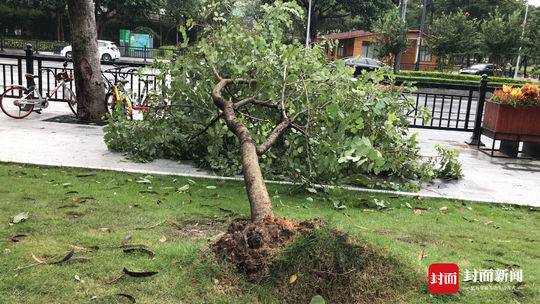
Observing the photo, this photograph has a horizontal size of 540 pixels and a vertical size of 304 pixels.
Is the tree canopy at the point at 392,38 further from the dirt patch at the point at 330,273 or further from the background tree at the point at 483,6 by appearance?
the dirt patch at the point at 330,273

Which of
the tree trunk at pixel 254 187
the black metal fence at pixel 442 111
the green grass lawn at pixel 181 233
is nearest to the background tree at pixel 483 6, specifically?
the black metal fence at pixel 442 111

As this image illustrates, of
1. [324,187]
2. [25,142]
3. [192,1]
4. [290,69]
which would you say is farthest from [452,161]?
[192,1]

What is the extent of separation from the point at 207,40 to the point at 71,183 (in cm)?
279

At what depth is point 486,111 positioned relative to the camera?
938cm

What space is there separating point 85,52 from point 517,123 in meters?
7.42

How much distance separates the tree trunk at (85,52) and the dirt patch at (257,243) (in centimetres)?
661

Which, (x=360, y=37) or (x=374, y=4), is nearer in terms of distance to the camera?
(x=374, y=4)

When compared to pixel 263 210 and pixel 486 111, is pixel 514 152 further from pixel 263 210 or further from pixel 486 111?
pixel 263 210

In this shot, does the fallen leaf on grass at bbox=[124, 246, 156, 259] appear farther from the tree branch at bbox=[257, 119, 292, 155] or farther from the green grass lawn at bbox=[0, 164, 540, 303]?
the tree branch at bbox=[257, 119, 292, 155]

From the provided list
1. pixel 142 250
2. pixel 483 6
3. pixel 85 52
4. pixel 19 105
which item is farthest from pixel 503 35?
pixel 142 250

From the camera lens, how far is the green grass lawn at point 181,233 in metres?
3.28

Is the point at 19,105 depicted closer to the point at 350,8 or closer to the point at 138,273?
the point at 138,273

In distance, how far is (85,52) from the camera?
357 inches

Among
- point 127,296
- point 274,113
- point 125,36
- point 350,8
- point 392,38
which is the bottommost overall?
point 127,296
